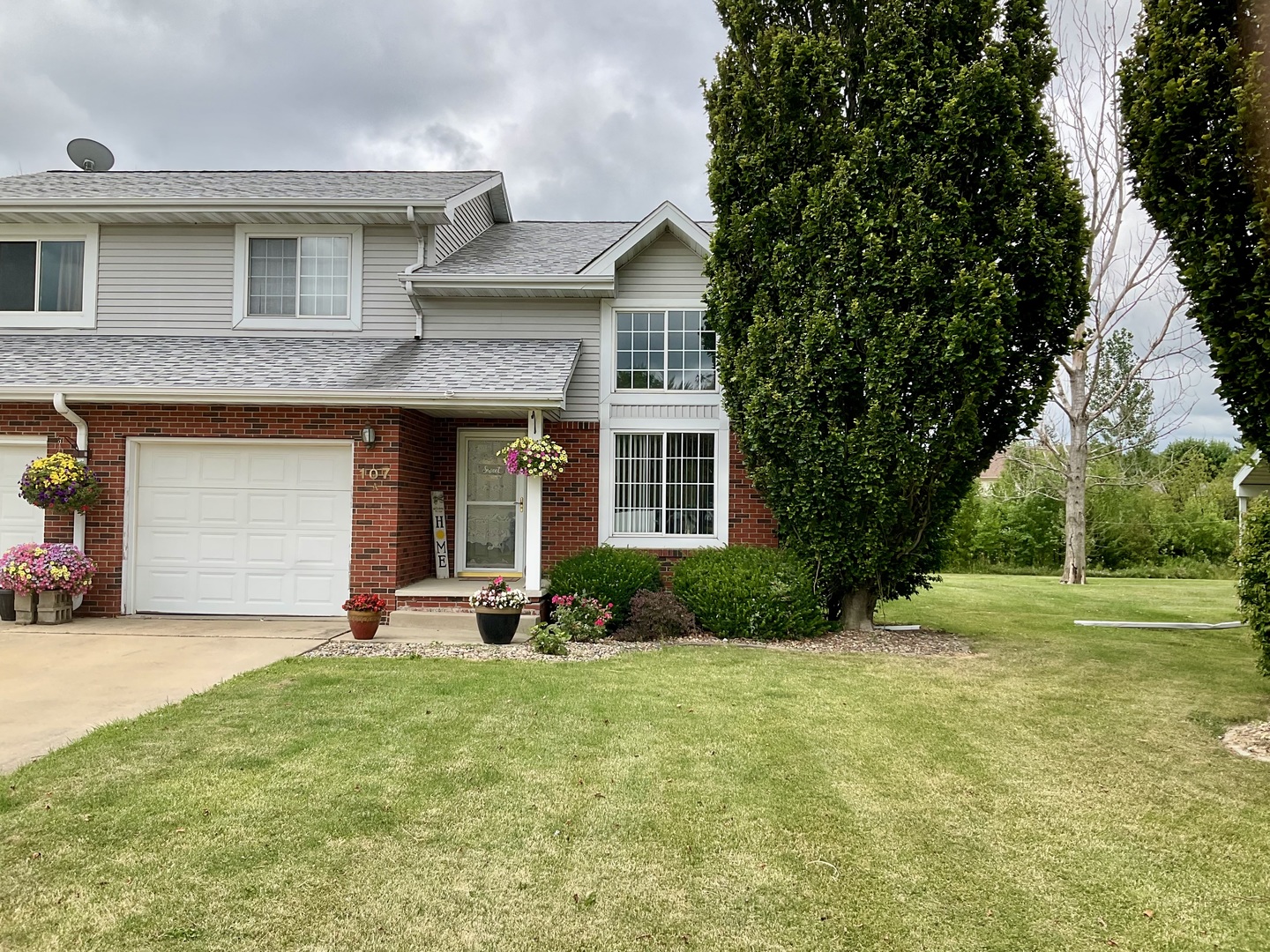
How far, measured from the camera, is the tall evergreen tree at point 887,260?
880cm

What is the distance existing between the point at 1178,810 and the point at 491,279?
9584 mm

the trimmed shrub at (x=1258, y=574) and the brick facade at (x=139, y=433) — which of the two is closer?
the trimmed shrub at (x=1258, y=574)

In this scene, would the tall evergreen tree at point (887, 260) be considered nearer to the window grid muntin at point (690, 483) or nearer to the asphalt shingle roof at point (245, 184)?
the window grid muntin at point (690, 483)

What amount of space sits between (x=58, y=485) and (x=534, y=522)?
570cm

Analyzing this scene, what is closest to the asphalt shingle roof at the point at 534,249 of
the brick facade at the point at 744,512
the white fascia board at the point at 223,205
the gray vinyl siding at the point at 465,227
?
the gray vinyl siding at the point at 465,227

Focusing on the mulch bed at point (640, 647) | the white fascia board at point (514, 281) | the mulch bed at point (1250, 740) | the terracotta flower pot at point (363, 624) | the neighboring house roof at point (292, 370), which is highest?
the white fascia board at point (514, 281)

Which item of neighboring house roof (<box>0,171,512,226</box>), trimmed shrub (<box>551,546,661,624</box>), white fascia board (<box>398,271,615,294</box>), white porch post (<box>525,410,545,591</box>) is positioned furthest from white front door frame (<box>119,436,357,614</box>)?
neighboring house roof (<box>0,171,512,226</box>)

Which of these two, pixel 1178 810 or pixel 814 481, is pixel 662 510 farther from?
pixel 1178 810

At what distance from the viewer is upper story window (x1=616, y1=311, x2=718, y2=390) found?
37.7 ft

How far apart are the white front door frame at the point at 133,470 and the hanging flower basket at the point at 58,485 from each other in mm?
395

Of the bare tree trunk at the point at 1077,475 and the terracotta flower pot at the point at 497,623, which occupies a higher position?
the bare tree trunk at the point at 1077,475

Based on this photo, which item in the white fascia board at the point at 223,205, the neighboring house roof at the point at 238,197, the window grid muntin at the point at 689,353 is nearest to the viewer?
the white fascia board at the point at 223,205

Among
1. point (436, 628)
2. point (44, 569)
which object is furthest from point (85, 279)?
point (436, 628)

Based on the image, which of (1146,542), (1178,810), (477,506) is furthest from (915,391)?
(1146,542)
